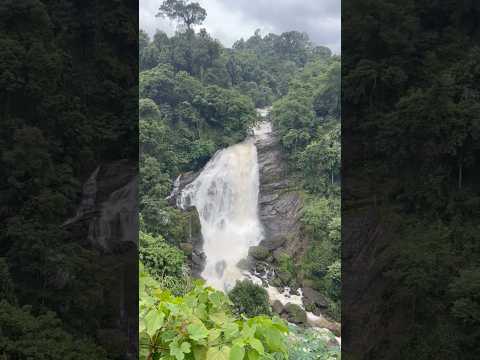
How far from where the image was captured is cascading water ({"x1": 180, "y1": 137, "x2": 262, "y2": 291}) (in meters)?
3.50

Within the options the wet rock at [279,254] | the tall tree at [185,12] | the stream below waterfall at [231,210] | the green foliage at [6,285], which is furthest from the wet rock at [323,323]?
the tall tree at [185,12]

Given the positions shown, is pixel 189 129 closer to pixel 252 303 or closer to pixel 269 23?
pixel 269 23

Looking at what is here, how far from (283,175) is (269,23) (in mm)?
1391

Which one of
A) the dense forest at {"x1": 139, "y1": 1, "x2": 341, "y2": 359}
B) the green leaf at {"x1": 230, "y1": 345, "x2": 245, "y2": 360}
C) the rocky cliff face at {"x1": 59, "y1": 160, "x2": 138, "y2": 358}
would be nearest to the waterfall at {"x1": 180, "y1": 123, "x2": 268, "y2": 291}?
the dense forest at {"x1": 139, "y1": 1, "x2": 341, "y2": 359}

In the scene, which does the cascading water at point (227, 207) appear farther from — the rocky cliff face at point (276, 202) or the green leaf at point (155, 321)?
the green leaf at point (155, 321)

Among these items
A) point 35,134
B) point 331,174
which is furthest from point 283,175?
point 35,134

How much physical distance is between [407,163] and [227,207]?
2441mm

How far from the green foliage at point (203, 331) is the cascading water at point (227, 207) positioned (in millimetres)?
1962

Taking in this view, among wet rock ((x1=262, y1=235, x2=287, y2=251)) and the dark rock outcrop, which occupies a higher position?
wet rock ((x1=262, y1=235, x2=287, y2=251))

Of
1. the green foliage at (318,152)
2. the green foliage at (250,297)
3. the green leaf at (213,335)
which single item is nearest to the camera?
the green leaf at (213,335)

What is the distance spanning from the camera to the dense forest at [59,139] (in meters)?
1.42

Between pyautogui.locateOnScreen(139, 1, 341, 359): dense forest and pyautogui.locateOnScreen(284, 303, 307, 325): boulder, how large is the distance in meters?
0.16

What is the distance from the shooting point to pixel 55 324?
1399 mm

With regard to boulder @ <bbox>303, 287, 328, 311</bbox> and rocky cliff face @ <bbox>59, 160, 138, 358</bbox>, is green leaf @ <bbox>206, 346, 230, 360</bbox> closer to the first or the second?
rocky cliff face @ <bbox>59, 160, 138, 358</bbox>
